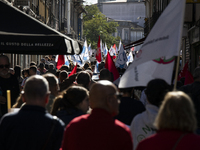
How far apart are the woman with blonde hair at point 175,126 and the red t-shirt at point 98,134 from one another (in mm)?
374

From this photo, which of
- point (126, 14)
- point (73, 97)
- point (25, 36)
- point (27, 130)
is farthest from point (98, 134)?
point (126, 14)

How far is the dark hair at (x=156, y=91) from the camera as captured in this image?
4077 millimetres

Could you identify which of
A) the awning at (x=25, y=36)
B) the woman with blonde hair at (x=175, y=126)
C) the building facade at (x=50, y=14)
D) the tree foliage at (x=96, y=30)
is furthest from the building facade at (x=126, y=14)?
the woman with blonde hair at (x=175, y=126)

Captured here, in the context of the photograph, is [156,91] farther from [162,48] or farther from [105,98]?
[105,98]

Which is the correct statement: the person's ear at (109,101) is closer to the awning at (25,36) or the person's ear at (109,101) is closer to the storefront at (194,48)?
the awning at (25,36)

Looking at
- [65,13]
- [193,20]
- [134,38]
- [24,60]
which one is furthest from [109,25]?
[193,20]

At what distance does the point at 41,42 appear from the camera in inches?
235

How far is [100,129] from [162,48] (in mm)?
1444

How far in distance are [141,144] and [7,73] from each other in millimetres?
4146

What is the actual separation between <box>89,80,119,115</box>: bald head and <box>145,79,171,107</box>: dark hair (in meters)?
0.85

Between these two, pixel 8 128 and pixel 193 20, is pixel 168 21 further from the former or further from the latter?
pixel 193 20

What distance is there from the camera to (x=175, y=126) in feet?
8.85

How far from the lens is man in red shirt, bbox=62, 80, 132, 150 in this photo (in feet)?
10.2

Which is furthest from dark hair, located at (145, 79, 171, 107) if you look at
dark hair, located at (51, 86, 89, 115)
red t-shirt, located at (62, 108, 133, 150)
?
red t-shirt, located at (62, 108, 133, 150)
